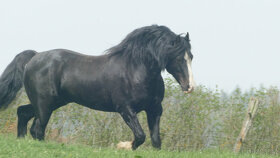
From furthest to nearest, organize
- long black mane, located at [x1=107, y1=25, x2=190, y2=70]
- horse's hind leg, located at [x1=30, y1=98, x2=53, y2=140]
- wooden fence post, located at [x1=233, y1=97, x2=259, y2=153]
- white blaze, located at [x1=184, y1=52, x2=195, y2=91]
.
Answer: wooden fence post, located at [x1=233, y1=97, x2=259, y2=153] → horse's hind leg, located at [x1=30, y1=98, x2=53, y2=140] → long black mane, located at [x1=107, y1=25, x2=190, y2=70] → white blaze, located at [x1=184, y1=52, x2=195, y2=91]

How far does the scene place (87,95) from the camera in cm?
762

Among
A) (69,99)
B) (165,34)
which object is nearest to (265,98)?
(165,34)

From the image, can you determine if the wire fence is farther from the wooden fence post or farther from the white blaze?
the white blaze

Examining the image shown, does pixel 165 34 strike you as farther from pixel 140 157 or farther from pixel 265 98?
pixel 265 98

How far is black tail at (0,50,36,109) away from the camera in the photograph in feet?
27.8

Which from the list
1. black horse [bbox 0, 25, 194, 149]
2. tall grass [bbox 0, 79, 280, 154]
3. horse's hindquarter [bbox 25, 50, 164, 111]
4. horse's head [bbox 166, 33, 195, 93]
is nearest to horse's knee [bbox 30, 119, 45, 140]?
black horse [bbox 0, 25, 194, 149]

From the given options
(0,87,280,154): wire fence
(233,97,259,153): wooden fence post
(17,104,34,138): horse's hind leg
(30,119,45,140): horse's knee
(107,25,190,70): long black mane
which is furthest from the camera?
(0,87,280,154): wire fence

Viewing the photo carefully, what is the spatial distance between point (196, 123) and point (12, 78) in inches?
211

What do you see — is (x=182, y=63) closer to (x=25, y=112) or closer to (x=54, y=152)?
(x=54, y=152)

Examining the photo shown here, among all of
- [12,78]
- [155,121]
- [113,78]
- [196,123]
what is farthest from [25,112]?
[196,123]

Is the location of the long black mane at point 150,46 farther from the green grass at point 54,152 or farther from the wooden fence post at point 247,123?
the wooden fence post at point 247,123

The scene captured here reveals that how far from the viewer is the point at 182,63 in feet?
23.0

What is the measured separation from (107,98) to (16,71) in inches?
95.9

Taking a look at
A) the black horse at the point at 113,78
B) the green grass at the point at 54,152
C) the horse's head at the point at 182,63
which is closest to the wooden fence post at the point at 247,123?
the green grass at the point at 54,152
